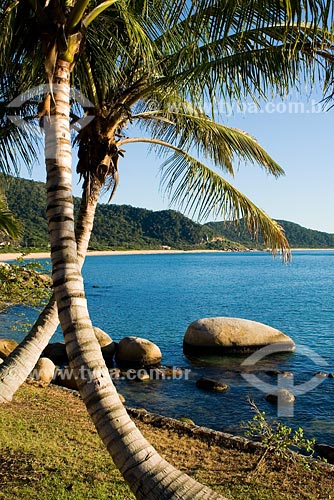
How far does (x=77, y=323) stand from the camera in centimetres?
409

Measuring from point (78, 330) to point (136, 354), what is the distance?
1600cm

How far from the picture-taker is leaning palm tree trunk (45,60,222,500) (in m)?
3.65

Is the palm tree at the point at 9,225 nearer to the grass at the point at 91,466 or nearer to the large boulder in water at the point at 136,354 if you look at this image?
the grass at the point at 91,466

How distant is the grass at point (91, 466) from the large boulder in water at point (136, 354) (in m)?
10.1

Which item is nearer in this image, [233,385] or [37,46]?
[37,46]

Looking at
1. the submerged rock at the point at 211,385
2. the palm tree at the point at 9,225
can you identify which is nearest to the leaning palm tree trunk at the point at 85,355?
the palm tree at the point at 9,225

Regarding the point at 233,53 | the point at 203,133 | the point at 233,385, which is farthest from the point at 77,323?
the point at 233,385

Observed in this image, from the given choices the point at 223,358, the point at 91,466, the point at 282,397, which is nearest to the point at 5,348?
the point at 282,397

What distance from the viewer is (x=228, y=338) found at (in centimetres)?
2166

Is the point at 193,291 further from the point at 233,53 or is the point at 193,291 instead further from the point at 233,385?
the point at 233,53

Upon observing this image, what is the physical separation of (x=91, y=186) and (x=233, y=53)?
275 centimetres

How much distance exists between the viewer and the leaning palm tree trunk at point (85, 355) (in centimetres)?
365

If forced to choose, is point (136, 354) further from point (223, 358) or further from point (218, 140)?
point (218, 140)

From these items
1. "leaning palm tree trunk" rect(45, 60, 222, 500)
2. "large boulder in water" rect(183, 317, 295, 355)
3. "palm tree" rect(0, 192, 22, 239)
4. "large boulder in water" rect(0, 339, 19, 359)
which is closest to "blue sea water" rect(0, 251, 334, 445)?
"large boulder in water" rect(183, 317, 295, 355)
